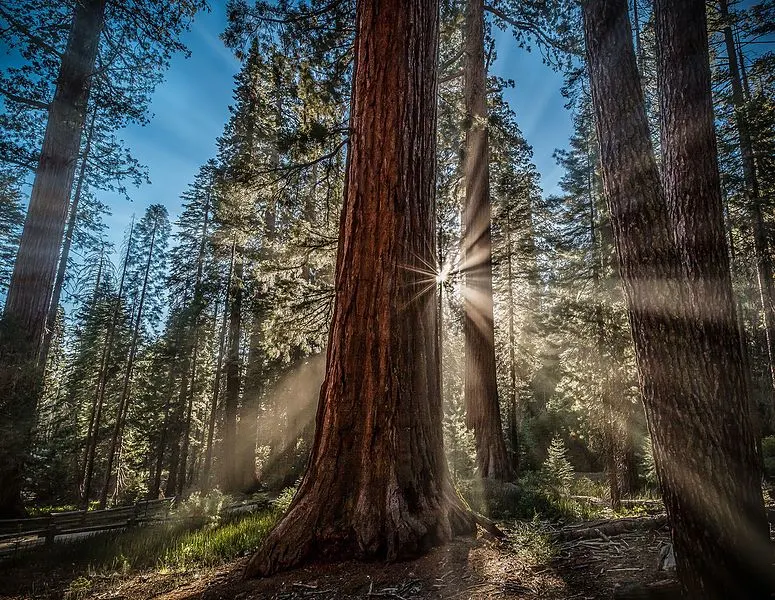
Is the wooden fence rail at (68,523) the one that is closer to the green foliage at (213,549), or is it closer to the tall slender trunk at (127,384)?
the green foliage at (213,549)

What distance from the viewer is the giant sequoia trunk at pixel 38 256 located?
24.6 feet

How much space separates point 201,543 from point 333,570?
4.16 meters

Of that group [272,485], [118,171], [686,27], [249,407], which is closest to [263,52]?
[686,27]

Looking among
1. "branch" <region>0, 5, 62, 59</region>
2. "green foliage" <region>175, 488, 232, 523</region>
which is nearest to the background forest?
"branch" <region>0, 5, 62, 59</region>

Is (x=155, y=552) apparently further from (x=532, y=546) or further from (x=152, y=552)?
(x=532, y=546)

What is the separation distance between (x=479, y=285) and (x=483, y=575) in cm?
700

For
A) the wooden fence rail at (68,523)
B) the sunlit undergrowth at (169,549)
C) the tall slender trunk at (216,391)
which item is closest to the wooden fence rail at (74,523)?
the wooden fence rail at (68,523)

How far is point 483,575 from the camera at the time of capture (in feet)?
8.07

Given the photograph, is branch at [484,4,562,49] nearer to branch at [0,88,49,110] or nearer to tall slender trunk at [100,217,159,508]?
branch at [0,88,49,110]

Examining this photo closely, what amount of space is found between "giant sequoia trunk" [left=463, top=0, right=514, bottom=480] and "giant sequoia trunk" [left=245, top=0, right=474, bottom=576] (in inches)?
201

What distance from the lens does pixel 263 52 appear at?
5.85 m

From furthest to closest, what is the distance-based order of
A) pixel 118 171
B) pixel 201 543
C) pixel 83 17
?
pixel 118 171, pixel 83 17, pixel 201 543

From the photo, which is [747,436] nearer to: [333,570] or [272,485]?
[333,570]

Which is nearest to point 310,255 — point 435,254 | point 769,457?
point 435,254
